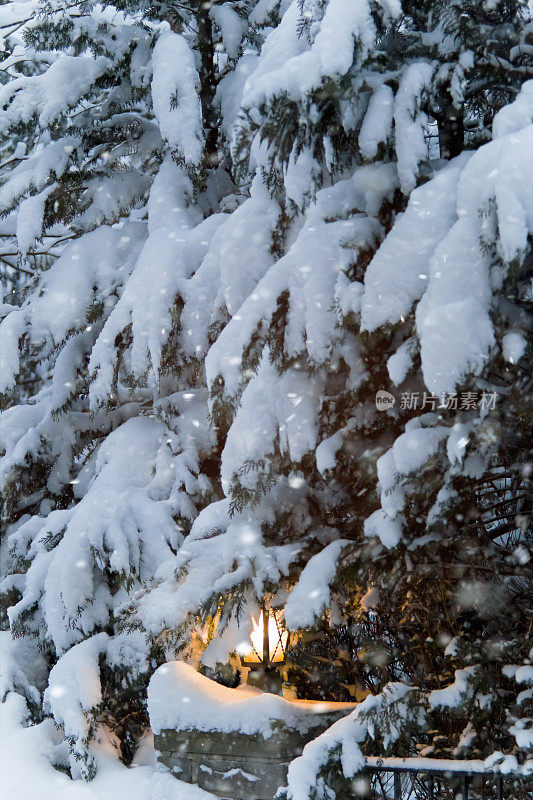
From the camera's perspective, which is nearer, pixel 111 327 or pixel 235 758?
pixel 235 758

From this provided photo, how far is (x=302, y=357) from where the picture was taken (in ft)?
11.2

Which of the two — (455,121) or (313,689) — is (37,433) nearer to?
(313,689)

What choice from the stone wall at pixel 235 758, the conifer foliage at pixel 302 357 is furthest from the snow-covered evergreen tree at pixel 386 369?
the stone wall at pixel 235 758

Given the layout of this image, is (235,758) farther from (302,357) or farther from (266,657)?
(302,357)

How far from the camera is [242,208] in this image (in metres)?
3.88

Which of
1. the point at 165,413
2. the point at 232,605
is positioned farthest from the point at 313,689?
the point at 165,413

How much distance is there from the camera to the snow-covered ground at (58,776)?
4305 millimetres

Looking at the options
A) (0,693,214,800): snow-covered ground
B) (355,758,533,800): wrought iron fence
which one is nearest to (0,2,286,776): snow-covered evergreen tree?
(0,693,214,800): snow-covered ground

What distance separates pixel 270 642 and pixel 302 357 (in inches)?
78.3

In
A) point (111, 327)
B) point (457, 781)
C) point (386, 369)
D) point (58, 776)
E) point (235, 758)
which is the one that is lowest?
point (58, 776)

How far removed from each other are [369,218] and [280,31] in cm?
104

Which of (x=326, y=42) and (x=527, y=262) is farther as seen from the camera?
(x=326, y=42)

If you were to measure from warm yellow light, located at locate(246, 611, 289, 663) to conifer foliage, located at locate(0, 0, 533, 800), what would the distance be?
0.17 m

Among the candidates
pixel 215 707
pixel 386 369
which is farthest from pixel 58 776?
pixel 386 369
